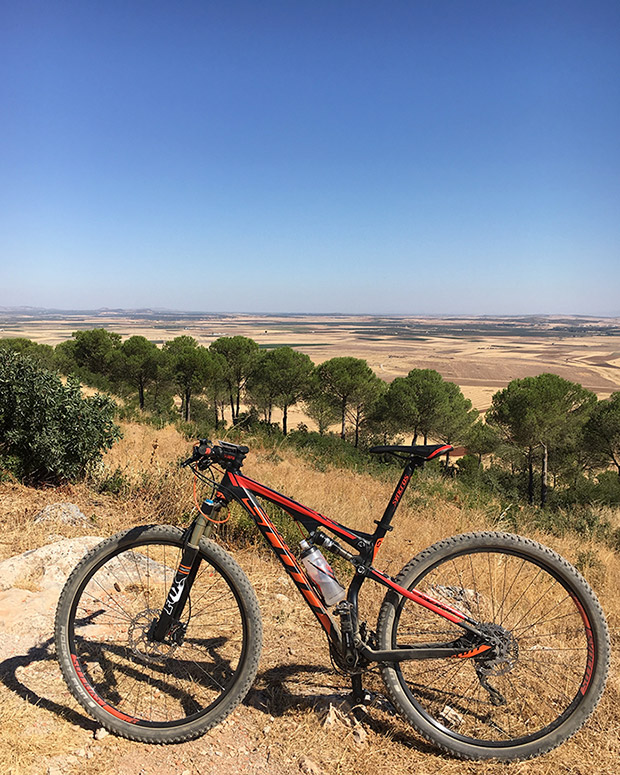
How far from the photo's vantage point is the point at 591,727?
233 centimetres

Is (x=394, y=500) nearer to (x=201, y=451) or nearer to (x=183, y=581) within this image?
(x=201, y=451)

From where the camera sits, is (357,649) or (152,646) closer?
(357,649)

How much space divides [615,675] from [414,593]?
1538 mm

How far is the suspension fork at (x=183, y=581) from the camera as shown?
2.30 m

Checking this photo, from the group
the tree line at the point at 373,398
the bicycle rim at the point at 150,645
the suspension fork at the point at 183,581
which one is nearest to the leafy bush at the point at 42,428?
the bicycle rim at the point at 150,645

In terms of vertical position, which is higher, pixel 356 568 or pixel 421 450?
pixel 421 450

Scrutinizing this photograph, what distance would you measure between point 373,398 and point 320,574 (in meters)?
29.0

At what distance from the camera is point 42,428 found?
604cm

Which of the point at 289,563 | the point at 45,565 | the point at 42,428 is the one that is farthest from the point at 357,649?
the point at 42,428

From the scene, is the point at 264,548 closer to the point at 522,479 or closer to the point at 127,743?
the point at 127,743

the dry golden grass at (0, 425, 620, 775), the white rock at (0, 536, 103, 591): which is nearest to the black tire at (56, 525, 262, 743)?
the dry golden grass at (0, 425, 620, 775)

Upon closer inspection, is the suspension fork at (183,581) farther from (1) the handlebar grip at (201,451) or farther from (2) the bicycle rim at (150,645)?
(1) the handlebar grip at (201,451)

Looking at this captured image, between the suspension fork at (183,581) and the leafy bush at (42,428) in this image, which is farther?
the leafy bush at (42,428)

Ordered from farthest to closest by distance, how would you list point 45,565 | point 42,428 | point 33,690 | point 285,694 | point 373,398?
1. point 373,398
2. point 42,428
3. point 45,565
4. point 285,694
5. point 33,690
